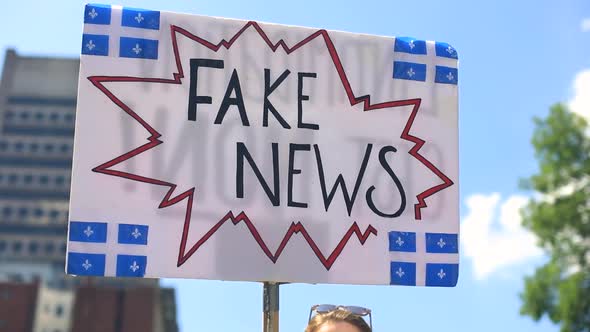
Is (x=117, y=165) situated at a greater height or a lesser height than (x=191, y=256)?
greater

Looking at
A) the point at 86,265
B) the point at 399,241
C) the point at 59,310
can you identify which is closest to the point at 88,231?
the point at 86,265

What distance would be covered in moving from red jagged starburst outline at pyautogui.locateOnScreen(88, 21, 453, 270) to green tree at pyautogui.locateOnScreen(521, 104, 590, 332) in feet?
73.5

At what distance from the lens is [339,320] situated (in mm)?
2723

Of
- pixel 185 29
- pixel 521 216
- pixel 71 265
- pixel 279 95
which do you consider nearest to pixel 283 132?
pixel 279 95

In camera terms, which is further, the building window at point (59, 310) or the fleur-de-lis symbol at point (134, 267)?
the building window at point (59, 310)

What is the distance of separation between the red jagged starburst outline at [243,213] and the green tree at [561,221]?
73.5ft

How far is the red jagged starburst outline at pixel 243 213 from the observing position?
369 cm

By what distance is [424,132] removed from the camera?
160 inches

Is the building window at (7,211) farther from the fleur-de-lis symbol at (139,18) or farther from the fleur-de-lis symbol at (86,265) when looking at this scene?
the fleur-de-lis symbol at (86,265)

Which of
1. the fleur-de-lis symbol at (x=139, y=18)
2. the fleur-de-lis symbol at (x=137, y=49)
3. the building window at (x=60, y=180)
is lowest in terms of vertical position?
the fleur-de-lis symbol at (x=137, y=49)

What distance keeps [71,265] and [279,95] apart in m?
1.10

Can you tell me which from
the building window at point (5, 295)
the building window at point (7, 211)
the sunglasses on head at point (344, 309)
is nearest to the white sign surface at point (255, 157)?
the sunglasses on head at point (344, 309)

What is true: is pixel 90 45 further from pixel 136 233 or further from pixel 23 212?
pixel 23 212

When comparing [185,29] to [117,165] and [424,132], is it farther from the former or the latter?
[424,132]
